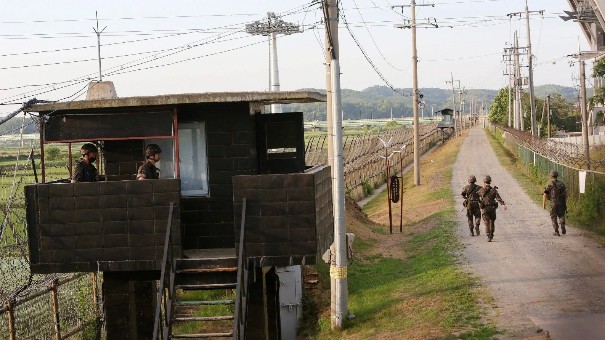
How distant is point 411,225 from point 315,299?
13.5 m

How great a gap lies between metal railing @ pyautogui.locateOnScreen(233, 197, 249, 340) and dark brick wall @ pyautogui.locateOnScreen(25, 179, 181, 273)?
0.85 meters

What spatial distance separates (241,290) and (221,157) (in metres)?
2.01

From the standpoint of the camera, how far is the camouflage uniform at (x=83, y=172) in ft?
43.5

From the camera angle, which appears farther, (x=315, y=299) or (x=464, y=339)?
(x=315, y=299)

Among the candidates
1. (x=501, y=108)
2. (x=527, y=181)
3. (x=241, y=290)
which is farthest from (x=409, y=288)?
(x=501, y=108)

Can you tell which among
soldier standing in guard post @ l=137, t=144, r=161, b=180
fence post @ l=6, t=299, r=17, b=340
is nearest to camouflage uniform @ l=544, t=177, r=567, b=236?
soldier standing in guard post @ l=137, t=144, r=161, b=180

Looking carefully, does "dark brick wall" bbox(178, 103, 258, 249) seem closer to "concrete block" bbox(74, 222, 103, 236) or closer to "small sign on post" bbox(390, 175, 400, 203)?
"concrete block" bbox(74, 222, 103, 236)

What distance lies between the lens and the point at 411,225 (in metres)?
33.8

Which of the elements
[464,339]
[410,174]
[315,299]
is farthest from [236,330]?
[410,174]

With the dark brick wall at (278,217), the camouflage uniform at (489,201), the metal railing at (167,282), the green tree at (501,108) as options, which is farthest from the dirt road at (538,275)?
the green tree at (501,108)

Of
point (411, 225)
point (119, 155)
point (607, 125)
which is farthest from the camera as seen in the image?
point (411, 225)

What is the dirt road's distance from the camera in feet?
48.1

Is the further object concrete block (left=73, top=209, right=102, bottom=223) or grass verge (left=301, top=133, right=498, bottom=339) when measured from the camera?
grass verge (left=301, top=133, right=498, bottom=339)

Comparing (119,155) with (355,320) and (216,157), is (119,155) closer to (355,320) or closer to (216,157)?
(216,157)
